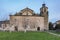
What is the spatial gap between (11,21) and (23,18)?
Result: 14.7 ft

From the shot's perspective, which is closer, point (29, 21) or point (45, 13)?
point (29, 21)

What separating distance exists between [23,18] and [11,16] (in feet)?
14.7

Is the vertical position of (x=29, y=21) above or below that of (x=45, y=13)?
below

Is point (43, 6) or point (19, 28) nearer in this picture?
point (19, 28)

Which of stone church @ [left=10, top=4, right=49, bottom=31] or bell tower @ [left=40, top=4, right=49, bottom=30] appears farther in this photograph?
bell tower @ [left=40, top=4, right=49, bottom=30]

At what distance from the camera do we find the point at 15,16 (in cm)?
7775

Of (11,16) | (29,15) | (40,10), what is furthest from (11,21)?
(40,10)

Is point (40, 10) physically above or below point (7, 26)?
above

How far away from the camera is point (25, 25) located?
255 feet

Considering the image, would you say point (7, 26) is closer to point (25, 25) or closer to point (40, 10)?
point (25, 25)

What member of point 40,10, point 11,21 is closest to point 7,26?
point 11,21

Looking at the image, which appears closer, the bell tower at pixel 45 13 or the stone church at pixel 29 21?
the stone church at pixel 29 21

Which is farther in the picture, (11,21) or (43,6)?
(43,6)

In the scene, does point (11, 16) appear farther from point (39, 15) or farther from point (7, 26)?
point (39, 15)
